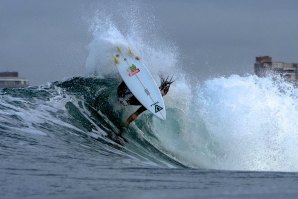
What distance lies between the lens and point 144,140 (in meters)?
19.8

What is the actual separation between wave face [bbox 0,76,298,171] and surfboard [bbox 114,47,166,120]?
87 cm

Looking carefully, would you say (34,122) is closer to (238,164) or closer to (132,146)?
(132,146)

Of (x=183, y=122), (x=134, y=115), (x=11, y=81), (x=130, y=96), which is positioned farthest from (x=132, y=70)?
(x=11, y=81)

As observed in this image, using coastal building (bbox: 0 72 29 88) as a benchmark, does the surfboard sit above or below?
below

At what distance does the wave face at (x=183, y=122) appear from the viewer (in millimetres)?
17875

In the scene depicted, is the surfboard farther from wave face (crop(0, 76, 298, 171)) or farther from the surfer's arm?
wave face (crop(0, 76, 298, 171))

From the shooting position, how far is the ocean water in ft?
31.0

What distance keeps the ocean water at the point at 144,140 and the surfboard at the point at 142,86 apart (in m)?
0.87

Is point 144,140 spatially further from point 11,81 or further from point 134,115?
point 11,81

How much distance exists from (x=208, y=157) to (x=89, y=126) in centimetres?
390

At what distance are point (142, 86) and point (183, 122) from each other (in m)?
3.21

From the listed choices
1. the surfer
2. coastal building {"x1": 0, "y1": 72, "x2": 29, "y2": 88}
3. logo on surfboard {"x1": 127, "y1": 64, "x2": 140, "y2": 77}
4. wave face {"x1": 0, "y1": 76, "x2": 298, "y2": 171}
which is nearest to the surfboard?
logo on surfboard {"x1": 127, "y1": 64, "x2": 140, "y2": 77}

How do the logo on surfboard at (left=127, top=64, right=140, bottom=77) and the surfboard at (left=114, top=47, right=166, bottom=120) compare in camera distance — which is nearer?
the surfboard at (left=114, top=47, right=166, bottom=120)

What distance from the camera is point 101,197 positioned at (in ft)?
27.6
